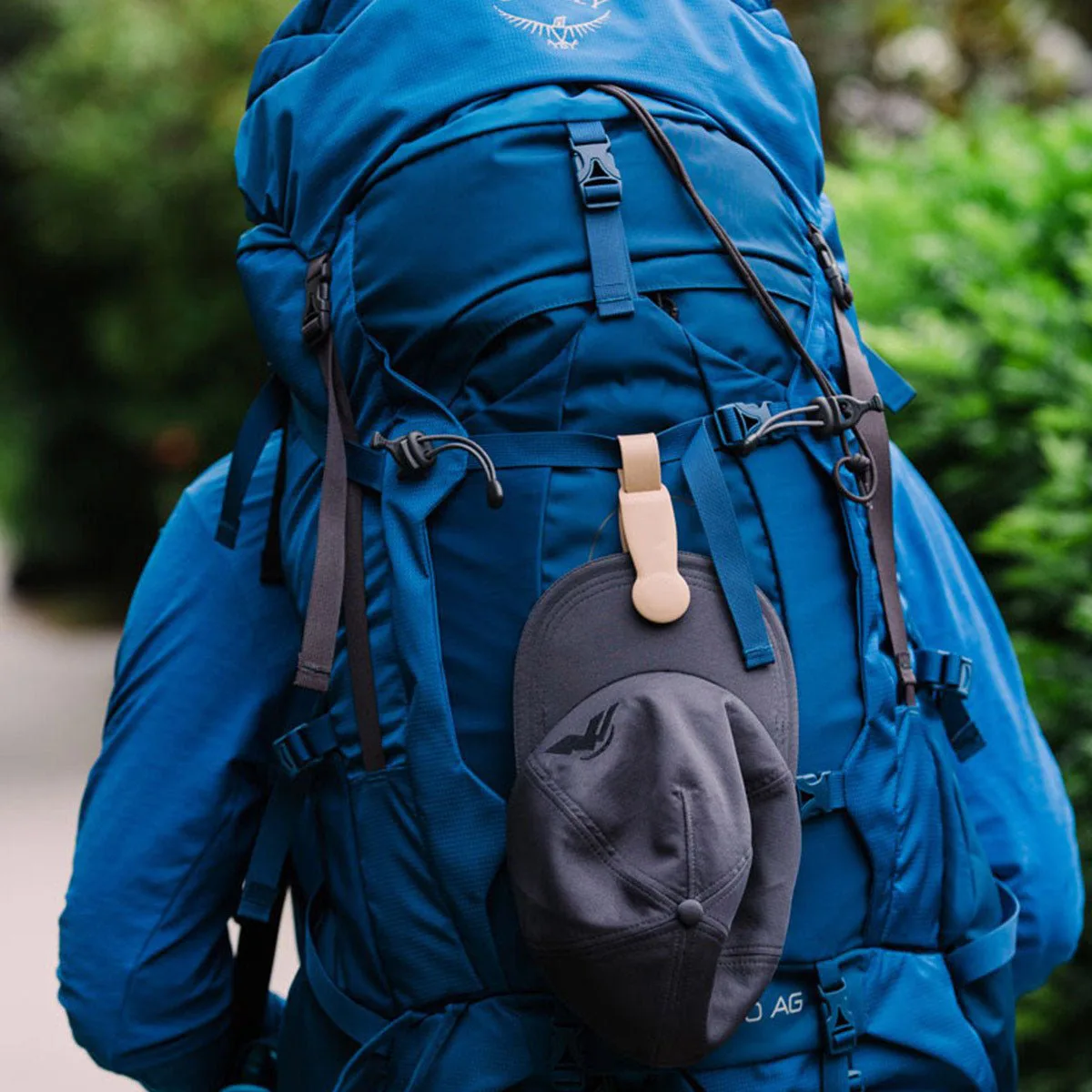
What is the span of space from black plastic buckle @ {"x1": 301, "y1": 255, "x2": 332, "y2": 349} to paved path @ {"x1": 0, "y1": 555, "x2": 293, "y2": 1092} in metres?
3.40

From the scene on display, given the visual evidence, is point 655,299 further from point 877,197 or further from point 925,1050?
point 877,197

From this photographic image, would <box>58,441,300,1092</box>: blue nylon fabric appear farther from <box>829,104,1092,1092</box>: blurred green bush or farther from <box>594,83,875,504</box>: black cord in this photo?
<box>829,104,1092,1092</box>: blurred green bush

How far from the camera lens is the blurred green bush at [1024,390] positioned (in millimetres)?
2889

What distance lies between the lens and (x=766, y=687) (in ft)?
5.05

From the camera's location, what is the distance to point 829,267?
175 cm

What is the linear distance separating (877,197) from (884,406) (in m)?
2.27

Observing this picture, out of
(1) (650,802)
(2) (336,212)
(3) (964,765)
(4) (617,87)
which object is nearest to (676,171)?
(4) (617,87)

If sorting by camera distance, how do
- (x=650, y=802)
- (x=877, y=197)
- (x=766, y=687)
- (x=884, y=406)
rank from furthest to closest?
(x=877, y=197), (x=884, y=406), (x=766, y=687), (x=650, y=802)

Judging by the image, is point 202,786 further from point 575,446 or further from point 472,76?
point 472,76

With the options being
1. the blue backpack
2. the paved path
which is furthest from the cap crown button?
the paved path

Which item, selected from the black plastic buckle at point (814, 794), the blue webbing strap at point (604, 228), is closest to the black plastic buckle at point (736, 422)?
the blue webbing strap at point (604, 228)

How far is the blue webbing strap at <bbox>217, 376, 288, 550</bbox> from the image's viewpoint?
1.83m

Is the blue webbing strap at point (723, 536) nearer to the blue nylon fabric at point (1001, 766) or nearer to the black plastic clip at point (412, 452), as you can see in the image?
the black plastic clip at point (412, 452)

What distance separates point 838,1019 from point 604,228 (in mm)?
857
